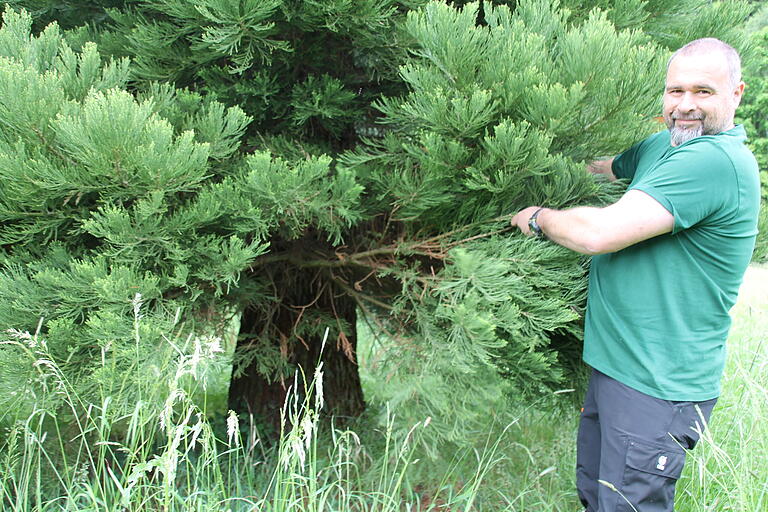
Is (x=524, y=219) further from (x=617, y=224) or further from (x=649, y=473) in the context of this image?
(x=649, y=473)

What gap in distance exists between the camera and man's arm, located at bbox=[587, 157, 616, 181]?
2660mm

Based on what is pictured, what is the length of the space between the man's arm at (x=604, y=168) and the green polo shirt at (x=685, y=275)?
350 mm

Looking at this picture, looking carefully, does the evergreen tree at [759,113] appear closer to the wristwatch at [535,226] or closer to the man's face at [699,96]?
the man's face at [699,96]

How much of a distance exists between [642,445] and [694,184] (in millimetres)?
934

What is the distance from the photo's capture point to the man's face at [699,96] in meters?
2.12

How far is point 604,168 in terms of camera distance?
8.81 feet

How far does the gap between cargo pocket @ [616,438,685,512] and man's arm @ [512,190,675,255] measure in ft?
2.39

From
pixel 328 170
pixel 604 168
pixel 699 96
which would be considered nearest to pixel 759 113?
pixel 604 168

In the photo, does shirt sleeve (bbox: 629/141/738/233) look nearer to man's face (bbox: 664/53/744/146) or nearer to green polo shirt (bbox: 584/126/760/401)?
green polo shirt (bbox: 584/126/760/401)

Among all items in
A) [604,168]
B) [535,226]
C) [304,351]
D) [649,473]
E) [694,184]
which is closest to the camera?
[694,184]

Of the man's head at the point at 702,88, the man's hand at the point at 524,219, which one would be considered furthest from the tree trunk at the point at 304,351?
the man's head at the point at 702,88

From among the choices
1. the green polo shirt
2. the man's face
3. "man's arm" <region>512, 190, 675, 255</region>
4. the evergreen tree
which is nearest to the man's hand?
"man's arm" <region>512, 190, 675, 255</region>

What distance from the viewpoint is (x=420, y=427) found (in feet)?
8.18

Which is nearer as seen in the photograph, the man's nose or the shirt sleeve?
the shirt sleeve
